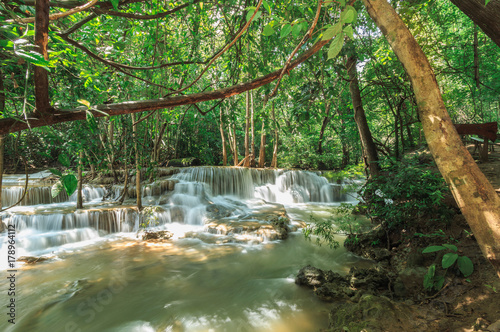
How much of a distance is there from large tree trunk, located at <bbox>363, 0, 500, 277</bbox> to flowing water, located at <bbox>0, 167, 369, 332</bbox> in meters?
1.99

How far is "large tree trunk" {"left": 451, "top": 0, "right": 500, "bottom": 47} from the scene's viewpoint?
2113mm

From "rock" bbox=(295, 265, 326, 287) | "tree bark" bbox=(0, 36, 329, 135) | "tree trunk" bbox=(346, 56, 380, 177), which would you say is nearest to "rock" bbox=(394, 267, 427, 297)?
"rock" bbox=(295, 265, 326, 287)

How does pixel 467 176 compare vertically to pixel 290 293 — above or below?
above

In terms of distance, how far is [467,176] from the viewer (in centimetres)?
115

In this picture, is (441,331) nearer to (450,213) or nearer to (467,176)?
(467,176)

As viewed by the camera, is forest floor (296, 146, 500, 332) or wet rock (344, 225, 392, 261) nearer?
forest floor (296, 146, 500, 332)

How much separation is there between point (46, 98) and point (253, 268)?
3.89 metres

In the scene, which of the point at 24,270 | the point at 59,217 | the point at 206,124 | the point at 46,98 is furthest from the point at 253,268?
the point at 206,124

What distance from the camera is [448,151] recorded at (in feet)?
3.92

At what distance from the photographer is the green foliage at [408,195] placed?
3.30m

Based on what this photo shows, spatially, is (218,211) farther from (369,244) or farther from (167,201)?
(369,244)

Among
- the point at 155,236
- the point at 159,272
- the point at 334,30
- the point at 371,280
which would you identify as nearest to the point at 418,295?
the point at 371,280

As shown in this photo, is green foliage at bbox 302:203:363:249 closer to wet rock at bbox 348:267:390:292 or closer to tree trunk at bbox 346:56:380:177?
wet rock at bbox 348:267:390:292

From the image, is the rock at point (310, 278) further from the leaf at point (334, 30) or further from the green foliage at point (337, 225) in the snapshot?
the leaf at point (334, 30)
